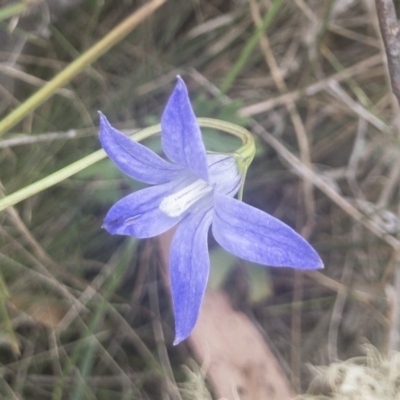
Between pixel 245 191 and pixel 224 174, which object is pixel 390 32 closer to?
pixel 224 174

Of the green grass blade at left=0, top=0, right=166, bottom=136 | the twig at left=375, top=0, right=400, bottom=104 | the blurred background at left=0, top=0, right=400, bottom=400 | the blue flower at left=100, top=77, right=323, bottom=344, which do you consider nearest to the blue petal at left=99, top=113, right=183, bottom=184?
the blue flower at left=100, top=77, right=323, bottom=344

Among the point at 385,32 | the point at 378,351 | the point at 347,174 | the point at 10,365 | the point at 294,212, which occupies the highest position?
the point at 385,32

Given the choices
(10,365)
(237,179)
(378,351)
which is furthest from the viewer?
(10,365)

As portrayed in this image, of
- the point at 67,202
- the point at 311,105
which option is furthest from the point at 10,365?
the point at 311,105

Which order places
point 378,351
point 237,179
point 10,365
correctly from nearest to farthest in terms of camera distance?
point 237,179 → point 378,351 → point 10,365

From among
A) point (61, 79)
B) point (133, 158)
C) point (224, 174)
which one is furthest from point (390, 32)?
point (61, 79)

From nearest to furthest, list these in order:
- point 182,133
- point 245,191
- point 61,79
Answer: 1. point 182,133
2. point 61,79
3. point 245,191

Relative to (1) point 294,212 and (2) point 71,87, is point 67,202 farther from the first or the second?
(1) point 294,212
